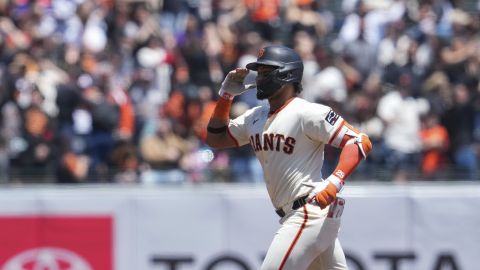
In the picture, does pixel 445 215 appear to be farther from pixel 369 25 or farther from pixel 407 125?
pixel 369 25

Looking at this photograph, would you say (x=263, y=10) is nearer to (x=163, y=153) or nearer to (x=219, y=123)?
(x=163, y=153)

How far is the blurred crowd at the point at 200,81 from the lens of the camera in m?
12.5

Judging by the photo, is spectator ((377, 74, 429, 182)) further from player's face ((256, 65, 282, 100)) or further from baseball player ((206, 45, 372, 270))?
player's face ((256, 65, 282, 100))

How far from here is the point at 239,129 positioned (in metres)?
7.65

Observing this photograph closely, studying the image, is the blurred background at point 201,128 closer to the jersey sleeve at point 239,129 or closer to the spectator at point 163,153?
the spectator at point 163,153

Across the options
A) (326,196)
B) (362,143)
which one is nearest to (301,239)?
(326,196)

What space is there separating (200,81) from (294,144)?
23.5 feet

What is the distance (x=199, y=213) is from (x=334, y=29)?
5687mm

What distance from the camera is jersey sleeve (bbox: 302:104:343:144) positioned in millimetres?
7082

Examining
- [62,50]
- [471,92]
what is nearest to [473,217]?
[471,92]

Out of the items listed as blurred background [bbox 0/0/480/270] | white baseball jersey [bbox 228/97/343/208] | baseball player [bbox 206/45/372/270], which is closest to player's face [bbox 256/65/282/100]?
baseball player [bbox 206/45/372/270]

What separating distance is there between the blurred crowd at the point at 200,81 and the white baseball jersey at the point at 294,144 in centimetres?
454

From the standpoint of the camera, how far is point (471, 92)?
44.9 ft

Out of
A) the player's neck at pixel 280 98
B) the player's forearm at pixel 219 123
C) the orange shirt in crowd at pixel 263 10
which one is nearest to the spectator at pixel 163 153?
the orange shirt in crowd at pixel 263 10
